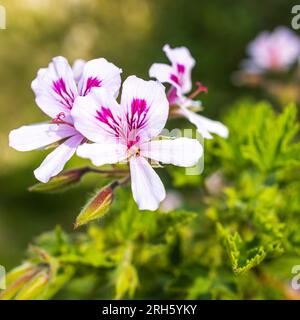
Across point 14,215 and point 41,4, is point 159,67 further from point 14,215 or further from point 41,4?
point 41,4

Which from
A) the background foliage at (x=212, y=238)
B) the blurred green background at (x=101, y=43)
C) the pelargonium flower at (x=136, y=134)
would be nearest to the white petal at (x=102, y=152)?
the pelargonium flower at (x=136, y=134)

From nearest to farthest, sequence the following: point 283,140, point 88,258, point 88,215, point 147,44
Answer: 1. point 88,215
2. point 88,258
3. point 283,140
4. point 147,44

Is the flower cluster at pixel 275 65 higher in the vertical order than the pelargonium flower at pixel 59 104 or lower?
higher

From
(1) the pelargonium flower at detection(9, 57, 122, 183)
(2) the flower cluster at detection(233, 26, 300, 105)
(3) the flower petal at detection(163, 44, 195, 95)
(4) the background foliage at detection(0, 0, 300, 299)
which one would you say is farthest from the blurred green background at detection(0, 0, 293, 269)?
(1) the pelargonium flower at detection(9, 57, 122, 183)

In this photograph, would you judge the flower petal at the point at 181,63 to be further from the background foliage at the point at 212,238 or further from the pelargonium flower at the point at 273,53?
the pelargonium flower at the point at 273,53

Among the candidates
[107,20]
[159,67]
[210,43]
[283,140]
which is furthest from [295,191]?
[107,20]

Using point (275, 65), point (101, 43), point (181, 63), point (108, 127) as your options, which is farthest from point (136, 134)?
point (101, 43)
